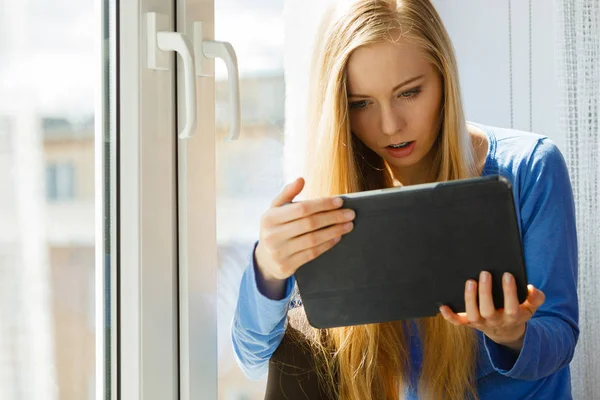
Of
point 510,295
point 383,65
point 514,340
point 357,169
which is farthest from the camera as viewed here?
point 357,169

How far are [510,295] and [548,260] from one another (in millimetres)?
269

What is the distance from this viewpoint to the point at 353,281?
3.37 feet

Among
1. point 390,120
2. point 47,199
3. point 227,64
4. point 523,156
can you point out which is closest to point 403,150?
point 390,120

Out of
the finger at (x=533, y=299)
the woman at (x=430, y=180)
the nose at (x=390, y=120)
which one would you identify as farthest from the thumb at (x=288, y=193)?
the finger at (x=533, y=299)

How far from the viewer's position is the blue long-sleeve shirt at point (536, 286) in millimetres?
1154

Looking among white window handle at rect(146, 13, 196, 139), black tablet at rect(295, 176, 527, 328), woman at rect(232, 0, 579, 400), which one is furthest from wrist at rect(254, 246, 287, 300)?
white window handle at rect(146, 13, 196, 139)

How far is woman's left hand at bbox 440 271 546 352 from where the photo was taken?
0.97 m

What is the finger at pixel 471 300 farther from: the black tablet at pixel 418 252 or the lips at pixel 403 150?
the lips at pixel 403 150

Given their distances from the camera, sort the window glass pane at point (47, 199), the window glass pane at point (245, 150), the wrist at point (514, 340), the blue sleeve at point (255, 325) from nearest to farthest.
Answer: the window glass pane at point (47, 199) → the wrist at point (514, 340) → the blue sleeve at point (255, 325) → the window glass pane at point (245, 150)

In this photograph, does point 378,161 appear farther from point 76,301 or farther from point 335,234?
point 76,301

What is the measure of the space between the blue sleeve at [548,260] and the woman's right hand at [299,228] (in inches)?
11.4

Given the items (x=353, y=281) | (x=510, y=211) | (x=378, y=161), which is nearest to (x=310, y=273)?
(x=353, y=281)

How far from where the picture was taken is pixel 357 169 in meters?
1.31

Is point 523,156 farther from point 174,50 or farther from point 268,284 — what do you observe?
point 174,50
